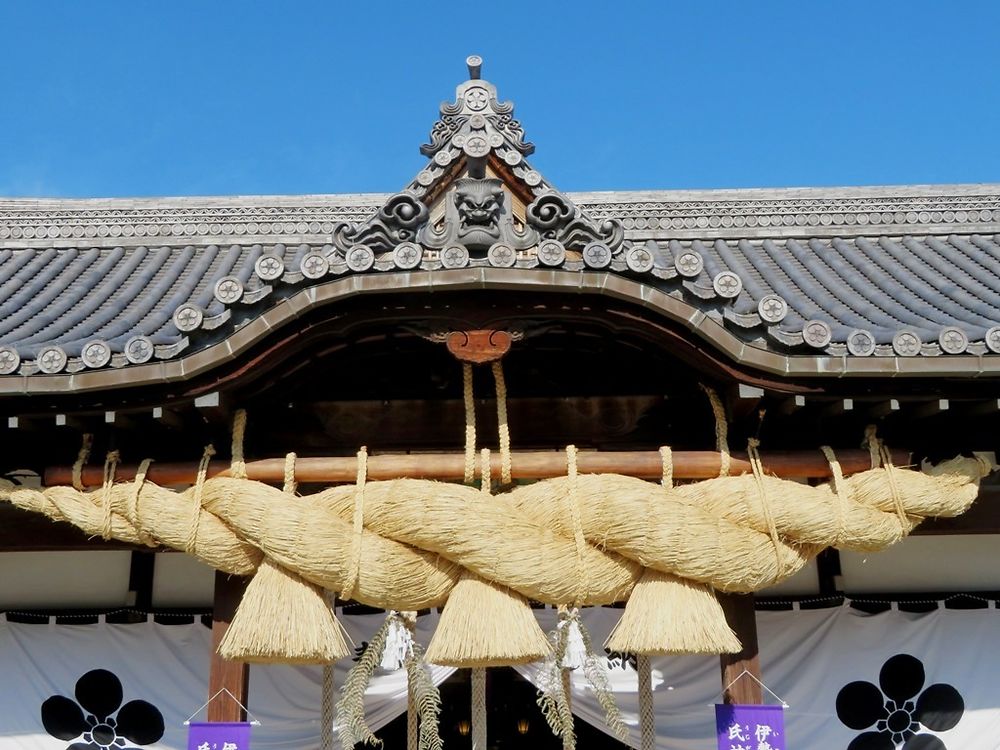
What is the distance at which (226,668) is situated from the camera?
4.51 m

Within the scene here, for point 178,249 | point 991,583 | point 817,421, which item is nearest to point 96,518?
point 817,421

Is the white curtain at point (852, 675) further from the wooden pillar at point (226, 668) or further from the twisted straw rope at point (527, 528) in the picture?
the wooden pillar at point (226, 668)

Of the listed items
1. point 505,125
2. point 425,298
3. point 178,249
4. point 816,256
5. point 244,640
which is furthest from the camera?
point 178,249

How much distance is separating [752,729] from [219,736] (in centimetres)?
270

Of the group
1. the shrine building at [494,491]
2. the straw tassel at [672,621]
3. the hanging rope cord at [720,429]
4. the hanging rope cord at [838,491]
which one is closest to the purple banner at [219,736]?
the shrine building at [494,491]

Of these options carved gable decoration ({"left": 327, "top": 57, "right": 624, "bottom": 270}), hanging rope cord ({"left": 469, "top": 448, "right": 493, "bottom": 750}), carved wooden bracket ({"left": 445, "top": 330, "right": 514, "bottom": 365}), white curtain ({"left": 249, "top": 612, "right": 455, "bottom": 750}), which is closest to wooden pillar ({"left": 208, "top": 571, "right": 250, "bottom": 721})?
white curtain ({"left": 249, "top": 612, "right": 455, "bottom": 750})

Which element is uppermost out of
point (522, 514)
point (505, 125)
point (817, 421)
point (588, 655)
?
point (505, 125)

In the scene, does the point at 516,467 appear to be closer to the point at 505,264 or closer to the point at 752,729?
the point at 505,264

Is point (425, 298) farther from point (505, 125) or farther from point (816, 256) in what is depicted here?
point (816, 256)

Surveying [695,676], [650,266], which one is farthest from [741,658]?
[650,266]

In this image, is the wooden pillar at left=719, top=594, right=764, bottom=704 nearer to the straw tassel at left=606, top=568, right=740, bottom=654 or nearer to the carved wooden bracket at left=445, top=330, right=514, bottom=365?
the straw tassel at left=606, top=568, right=740, bottom=654

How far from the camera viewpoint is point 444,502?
159 inches

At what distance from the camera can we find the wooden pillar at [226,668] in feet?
14.5

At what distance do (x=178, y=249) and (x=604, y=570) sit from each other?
623 centimetres
